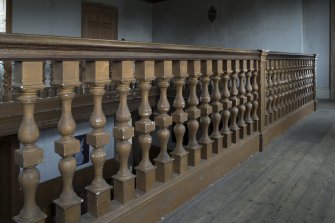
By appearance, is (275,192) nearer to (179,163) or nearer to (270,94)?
(179,163)

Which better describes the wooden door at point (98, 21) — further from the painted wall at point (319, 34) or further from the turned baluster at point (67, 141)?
the turned baluster at point (67, 141)

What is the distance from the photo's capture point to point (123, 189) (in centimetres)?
133

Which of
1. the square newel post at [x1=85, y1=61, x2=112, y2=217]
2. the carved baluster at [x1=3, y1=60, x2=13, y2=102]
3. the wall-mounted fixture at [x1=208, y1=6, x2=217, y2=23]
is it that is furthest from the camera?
the wall-mounted fixture at [x1=208, y1=6, x2=217, y2=23]

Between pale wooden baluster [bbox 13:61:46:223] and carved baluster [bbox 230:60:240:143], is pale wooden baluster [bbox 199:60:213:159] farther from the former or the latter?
pale wooden baluster [bbox 13:61:46:223]

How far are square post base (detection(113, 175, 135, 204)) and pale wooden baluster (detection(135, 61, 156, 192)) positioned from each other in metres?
0.10

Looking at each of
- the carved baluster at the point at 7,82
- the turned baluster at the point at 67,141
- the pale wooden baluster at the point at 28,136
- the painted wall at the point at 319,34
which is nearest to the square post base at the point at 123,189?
the turned baluster at the point at 67,141

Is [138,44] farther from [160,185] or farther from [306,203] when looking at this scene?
[306,203]

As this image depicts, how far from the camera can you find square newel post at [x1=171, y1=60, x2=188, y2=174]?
5.34ft

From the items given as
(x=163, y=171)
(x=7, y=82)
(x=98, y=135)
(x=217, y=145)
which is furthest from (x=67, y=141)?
(x=7, y=82)

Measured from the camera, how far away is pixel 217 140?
2.06 m

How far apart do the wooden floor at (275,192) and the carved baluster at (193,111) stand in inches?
8.1

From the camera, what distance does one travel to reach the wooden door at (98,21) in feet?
25.8

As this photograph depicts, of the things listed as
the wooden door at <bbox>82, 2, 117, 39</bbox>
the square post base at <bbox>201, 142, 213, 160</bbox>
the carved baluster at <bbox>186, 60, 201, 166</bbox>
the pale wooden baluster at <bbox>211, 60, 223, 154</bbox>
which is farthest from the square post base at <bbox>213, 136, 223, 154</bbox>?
the wooden door at <bbox>82, 2, 117, 39</bbox>

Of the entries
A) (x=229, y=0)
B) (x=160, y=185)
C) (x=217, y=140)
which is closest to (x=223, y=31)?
(x=229, y=0)
